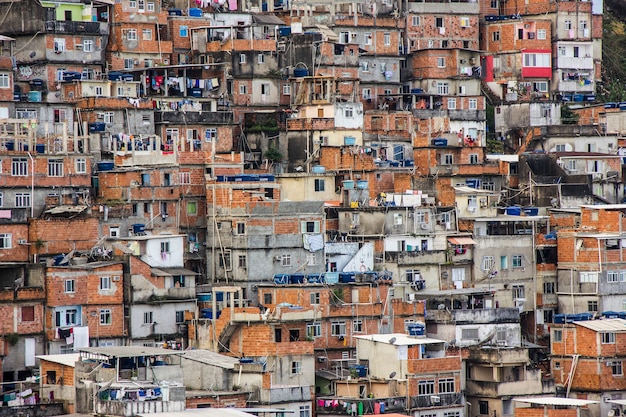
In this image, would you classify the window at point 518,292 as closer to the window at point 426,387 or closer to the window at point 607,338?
the window at point 607,338

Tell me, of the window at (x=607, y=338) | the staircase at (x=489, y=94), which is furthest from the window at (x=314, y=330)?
the staircase at (x=489, y=94)

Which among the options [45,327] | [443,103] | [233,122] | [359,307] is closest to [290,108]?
[233,122]

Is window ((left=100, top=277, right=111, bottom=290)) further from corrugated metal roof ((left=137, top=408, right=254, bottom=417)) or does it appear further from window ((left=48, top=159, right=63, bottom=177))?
corrugated metal roof ((left=137, top=408, right=254, bottom=417))

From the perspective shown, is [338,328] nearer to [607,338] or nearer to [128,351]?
[607,338]

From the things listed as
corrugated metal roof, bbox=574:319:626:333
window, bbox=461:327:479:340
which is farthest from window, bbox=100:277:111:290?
corrugated metal roof, bbox=574:319:626:333

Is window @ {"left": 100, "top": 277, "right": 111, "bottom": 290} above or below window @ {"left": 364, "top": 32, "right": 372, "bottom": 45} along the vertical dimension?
below
